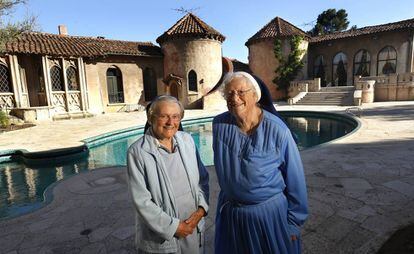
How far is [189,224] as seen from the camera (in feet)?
6.08

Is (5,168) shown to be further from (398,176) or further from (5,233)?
(398,176)

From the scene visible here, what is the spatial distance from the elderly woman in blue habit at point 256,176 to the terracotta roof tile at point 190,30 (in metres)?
18.7

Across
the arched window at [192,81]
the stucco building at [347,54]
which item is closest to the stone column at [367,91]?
the stucco building at [347,54]

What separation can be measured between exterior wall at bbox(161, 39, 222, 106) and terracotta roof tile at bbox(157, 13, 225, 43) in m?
0.36

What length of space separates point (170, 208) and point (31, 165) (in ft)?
24.9

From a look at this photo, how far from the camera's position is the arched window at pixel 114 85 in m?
19.3

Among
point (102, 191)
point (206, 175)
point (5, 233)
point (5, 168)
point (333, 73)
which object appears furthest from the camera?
point (333, 73)

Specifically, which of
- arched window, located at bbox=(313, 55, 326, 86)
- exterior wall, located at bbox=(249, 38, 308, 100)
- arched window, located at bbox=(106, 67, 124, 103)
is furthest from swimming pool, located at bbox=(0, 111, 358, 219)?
arched window, located at bbox=(313, 55, 326, 86)

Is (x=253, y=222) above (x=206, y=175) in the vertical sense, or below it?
below

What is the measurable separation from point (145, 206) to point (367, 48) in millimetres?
26386

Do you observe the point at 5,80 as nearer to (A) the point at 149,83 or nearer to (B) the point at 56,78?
(B) the point at 56,78

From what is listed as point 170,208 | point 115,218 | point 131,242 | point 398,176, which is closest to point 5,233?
point 115,218

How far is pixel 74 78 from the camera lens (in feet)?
56.4

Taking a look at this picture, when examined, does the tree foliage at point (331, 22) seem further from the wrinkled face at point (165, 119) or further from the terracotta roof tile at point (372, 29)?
the wrinkled face at point (165, 119)
